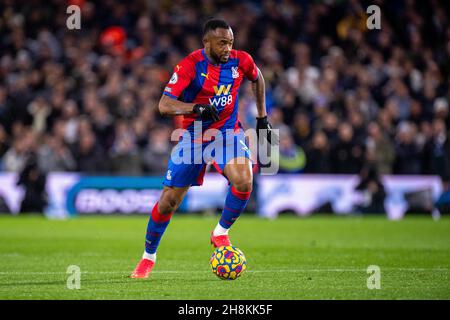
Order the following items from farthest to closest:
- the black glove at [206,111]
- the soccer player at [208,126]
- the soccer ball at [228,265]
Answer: the soccer player at [208,126] < the black glove at [206,111] < the soccer ball at [228,265]

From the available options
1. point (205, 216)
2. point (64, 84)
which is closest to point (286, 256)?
point (205, 216)

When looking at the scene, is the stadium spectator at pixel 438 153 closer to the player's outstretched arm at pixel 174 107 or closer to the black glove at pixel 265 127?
the black glove at pixel 265 127

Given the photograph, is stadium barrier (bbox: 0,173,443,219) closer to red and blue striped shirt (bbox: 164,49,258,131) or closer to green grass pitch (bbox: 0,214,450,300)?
green grass pitch (bbox: 0,214,450,300)

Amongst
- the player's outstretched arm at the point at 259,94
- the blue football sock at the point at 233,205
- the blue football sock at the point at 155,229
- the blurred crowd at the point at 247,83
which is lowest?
the blue football sock at the point at 155,229

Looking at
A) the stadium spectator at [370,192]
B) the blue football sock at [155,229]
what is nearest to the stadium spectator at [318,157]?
the stadium spectator at [370,192]

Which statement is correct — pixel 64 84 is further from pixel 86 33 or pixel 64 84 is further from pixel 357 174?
pixel 357 174

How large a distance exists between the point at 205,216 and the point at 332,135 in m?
3.93

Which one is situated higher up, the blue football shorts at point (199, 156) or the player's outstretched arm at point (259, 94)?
the player's outstretched arm at point (259, 94)

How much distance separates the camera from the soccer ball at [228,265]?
876 cm

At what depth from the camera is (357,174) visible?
2150cm

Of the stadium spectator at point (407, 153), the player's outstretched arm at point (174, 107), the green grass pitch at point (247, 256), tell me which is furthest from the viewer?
the stadium spectator at point (407, 153)

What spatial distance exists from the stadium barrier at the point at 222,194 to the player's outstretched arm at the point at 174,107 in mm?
11643

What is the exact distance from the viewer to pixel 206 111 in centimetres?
886

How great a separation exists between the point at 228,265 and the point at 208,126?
5.22 feet
